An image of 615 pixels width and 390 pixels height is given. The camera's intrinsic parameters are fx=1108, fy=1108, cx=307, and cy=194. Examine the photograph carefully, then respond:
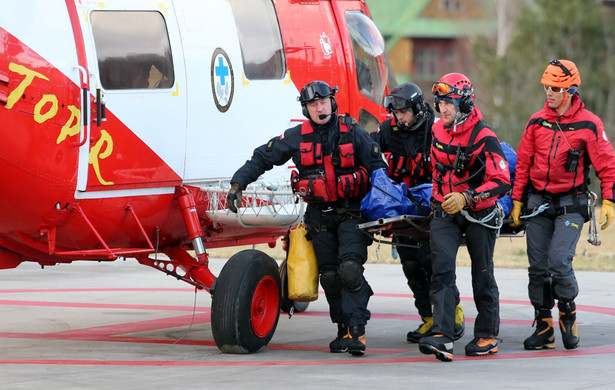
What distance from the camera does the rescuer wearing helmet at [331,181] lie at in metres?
8.48

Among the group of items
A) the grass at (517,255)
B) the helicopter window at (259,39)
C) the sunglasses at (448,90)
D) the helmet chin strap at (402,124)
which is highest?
the helicopter window at (259,39)

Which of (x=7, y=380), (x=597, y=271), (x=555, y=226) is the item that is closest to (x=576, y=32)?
(x=597, y=271)

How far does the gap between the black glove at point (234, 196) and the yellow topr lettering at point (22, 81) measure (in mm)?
1688

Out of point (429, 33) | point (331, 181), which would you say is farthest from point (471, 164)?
point (429, 33)

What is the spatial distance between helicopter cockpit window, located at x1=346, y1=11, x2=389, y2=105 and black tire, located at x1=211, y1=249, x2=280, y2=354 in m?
2.88

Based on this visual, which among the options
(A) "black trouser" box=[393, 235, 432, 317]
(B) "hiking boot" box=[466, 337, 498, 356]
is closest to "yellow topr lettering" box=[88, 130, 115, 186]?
(A) "black trouser" box=[393, 235, 432, 317]

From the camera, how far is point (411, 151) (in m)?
9.19

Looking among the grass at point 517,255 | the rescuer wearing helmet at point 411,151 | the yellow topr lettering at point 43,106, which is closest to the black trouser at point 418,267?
the rescuer wearing helmet at point 411,151

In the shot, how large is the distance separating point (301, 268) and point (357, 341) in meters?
0.72

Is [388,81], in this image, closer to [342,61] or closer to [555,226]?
[342,61]

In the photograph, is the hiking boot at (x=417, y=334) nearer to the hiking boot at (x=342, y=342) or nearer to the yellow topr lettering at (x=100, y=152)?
the hiking boot at (x=342, y=342)

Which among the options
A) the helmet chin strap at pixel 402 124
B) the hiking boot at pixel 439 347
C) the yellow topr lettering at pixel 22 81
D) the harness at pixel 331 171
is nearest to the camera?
the yellow topr lettering at pixel 22 81

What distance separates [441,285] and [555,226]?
3.68ft

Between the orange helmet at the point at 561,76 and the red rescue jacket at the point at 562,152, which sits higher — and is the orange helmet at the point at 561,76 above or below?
above
